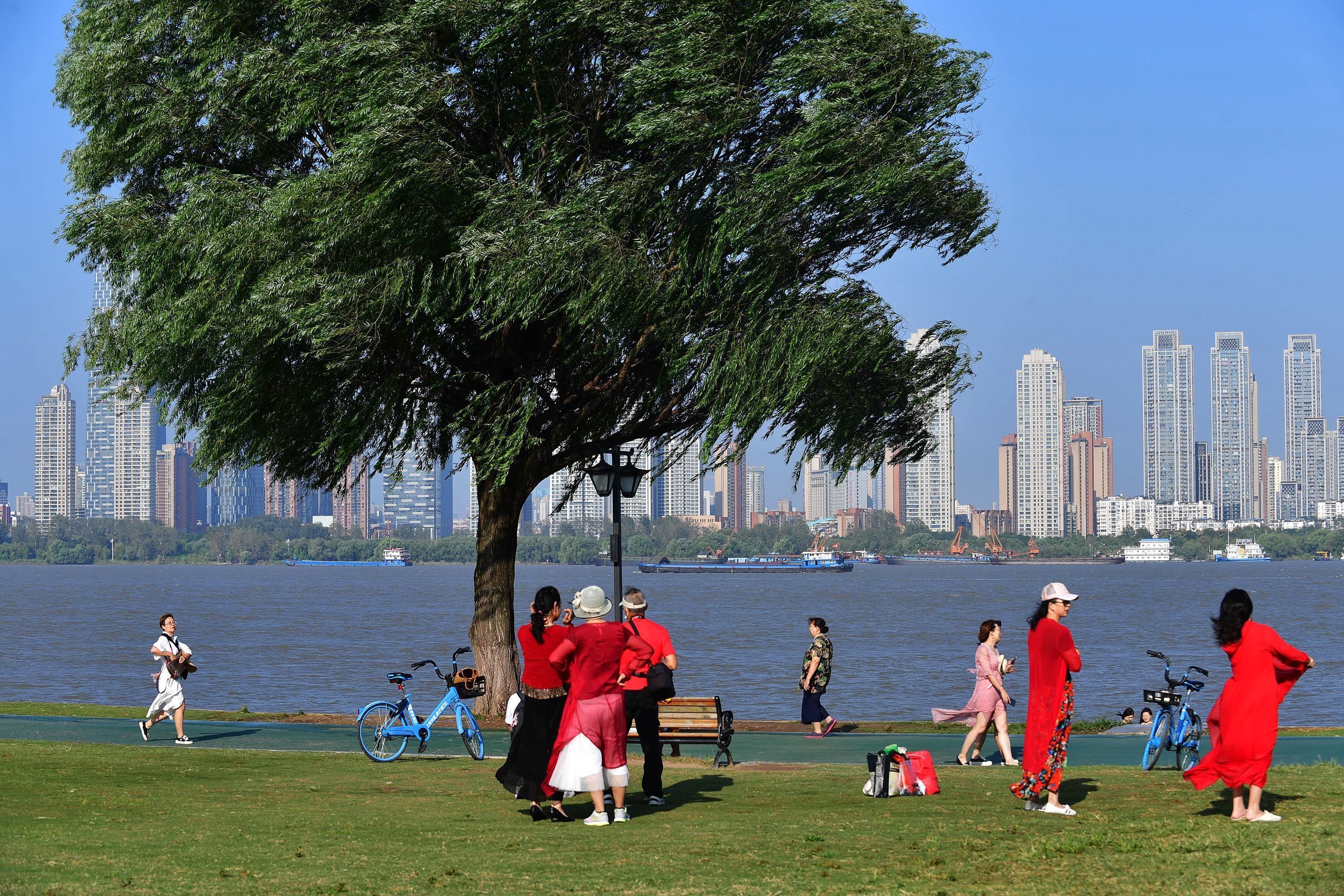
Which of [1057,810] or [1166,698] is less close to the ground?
[1166,698]

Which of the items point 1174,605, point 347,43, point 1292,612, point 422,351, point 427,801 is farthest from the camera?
point 1174,605

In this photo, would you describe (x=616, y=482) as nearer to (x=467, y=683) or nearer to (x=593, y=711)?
(x=467, y=683)

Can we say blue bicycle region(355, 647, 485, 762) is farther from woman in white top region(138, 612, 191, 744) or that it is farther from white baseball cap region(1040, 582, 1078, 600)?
white baseball cap region(1040, 582, 1078, 600)

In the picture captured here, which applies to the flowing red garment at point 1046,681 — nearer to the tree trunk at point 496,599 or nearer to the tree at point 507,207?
the tree at point 507,207

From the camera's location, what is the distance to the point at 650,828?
9.56 meters

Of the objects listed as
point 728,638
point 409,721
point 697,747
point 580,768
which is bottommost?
point 728,638

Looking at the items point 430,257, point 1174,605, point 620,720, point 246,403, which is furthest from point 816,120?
point 1174,605

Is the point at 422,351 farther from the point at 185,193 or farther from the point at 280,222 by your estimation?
the point at 185,193

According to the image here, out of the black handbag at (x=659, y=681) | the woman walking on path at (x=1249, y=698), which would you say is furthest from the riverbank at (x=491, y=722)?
the woman walking on path at (x=1249, y=698)

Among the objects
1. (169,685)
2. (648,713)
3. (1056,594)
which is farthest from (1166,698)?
(169,685)

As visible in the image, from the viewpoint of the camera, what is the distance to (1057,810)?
32.1 feet

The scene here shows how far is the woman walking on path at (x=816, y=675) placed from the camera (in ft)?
52.1

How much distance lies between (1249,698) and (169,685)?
1194 cm

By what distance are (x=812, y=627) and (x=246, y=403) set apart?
7475 mm
